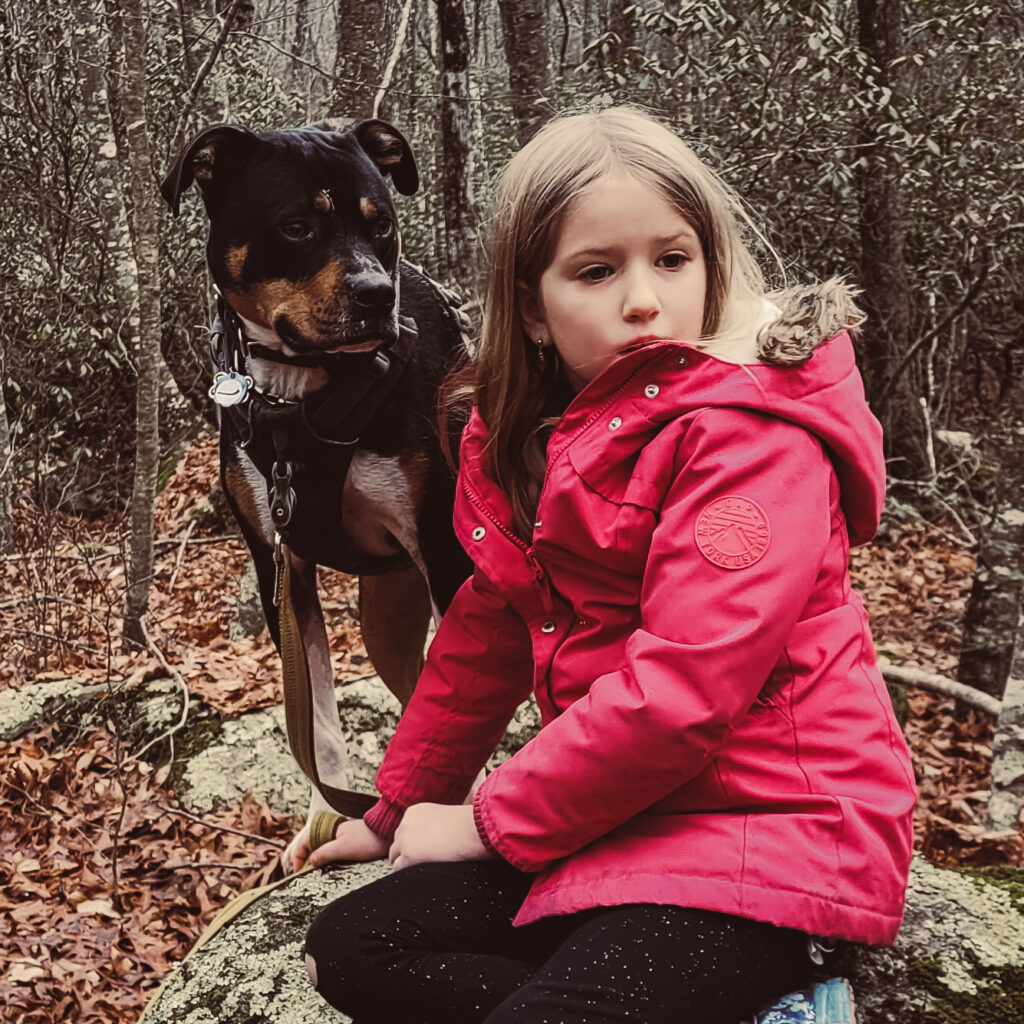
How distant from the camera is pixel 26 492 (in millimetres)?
4828

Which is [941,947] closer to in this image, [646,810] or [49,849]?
[646,810]

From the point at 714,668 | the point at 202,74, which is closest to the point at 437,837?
the point at 714,668

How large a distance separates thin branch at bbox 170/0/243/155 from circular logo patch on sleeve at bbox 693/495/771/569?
124 inches

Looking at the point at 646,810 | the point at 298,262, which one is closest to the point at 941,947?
the point at 646,810

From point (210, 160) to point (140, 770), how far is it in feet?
8.71

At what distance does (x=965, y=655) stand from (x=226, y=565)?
12.6 ft

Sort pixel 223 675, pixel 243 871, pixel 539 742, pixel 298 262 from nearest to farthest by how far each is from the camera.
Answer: pixel 539 742, pixel 298 262, pixel 243 871, pixel 223 675

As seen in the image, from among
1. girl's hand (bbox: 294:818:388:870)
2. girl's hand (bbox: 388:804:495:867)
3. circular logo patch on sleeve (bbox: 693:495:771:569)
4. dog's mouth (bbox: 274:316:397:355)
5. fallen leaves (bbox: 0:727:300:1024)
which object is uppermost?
dog's mouth (bbox: 274:316:397:355)

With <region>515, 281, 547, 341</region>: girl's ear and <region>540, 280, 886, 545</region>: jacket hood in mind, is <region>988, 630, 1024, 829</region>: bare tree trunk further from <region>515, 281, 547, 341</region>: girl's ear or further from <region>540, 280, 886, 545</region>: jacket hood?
<region>515, 281, 547, 341</region>: girl's ear

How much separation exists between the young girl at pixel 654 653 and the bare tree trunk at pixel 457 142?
5.83ft

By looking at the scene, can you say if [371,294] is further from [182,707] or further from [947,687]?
[947,687]

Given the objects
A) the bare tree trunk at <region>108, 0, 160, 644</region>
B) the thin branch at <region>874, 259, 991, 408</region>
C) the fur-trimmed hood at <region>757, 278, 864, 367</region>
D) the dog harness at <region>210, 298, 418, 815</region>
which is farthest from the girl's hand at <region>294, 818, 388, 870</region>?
the thin branch at <region>874, 259, 991, 408</region>

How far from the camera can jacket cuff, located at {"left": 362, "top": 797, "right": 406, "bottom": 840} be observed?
2.33 metres

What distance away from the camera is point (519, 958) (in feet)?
6.46
